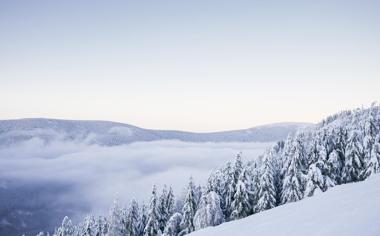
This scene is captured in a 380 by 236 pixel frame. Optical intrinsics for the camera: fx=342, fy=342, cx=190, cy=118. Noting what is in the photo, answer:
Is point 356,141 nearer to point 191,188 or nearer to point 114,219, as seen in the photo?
point 191,188

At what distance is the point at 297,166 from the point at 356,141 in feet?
23.4

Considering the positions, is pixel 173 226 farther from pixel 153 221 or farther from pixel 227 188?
pixel 227 188

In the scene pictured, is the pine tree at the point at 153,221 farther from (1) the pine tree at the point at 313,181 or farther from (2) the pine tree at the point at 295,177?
(1) the pine tree at the point at 313,181

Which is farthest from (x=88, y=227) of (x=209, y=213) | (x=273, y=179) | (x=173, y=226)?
(x=273, y=179)

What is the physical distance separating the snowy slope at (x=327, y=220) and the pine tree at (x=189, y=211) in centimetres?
2448

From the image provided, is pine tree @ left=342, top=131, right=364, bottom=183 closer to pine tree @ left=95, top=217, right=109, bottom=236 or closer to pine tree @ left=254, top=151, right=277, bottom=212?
pine tree @ left=254, top=151, right=277, bottom=212

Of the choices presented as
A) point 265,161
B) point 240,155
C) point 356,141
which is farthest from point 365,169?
point 240,155

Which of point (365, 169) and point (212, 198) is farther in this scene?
point (212, 198)

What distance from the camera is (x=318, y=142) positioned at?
4134cm

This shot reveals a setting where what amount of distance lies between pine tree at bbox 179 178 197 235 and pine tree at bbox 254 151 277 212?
320 inches

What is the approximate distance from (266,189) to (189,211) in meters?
10.1

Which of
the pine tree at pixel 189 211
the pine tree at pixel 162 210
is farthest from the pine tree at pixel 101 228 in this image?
the pine tree at pixel 189 211

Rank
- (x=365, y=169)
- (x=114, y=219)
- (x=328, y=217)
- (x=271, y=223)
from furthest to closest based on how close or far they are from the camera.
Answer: (x=114, y=219), (x=365, y=169), (x=271, y=223), (x=328, y=217)

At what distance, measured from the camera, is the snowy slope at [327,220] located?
33.1ft
